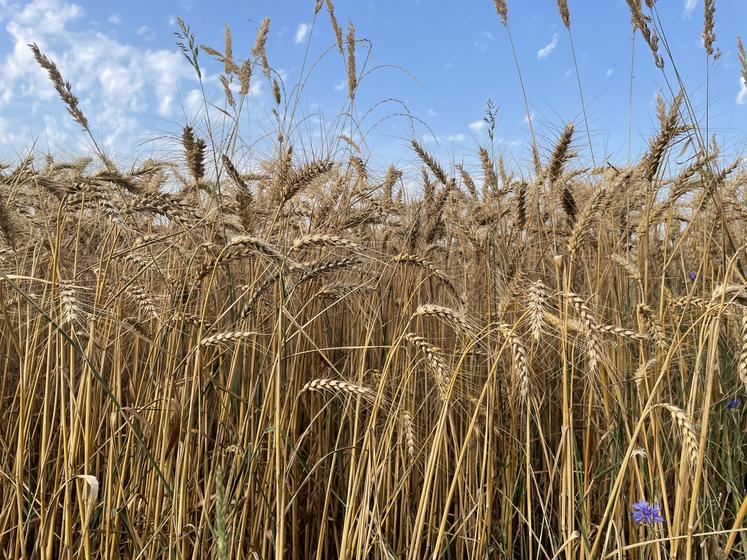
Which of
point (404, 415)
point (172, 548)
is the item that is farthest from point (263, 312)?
point (172, 548)

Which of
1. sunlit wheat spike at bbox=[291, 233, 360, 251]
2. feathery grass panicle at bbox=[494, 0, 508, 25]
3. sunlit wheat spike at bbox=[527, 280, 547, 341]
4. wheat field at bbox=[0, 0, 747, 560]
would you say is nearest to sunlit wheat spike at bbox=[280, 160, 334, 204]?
wheat field at bbox=[0, 0, 747, 560]

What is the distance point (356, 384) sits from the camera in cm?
189

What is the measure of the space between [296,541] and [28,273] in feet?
5.39

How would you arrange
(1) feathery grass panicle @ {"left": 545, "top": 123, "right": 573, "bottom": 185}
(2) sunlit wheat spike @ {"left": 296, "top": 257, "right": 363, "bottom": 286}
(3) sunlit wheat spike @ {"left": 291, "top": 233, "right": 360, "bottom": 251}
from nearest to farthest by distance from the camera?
(3) sunlit wheat spike @ {"left": 291, "top": 233, "right": 360, "bottom": 251} → (2) sunlit wheat spike @ {"left": 296, "top": 257, "right": 363, "bottom": 286} → (1) feathery grass panicle @ {"left": 545, "top": 123, "right": 573, "bottom": 185}

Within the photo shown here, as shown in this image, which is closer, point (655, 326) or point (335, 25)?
point (655, 326)

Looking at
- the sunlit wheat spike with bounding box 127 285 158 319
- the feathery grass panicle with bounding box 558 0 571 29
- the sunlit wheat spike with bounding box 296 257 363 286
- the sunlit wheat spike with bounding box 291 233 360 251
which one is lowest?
the sunlit wheat spike with bounding box 127 285 158 319

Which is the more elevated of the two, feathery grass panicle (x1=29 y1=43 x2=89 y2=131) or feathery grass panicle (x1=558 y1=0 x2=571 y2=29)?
feathery grass panicle (x1=558 y1=0 x2=571 y2=29)

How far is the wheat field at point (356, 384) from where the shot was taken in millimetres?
1630

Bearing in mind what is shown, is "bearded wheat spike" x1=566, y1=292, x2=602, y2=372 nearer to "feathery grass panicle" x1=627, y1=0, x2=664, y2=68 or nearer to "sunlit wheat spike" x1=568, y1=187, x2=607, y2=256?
"sunlit wheat spike" x1=568, y1=187, x2=607, y2=256

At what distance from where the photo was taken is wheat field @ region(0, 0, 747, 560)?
1630mm

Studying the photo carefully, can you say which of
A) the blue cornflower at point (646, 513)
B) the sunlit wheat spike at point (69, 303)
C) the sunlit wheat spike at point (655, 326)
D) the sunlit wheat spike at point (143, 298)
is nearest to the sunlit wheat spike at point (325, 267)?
the sunlit wheat spike at point (143, 298)

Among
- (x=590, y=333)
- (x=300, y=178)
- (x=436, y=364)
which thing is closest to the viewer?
(x=590, y=333)

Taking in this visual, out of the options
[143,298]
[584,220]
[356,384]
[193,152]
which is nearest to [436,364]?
[356,384]

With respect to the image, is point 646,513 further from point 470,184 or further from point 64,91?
point 64,91
